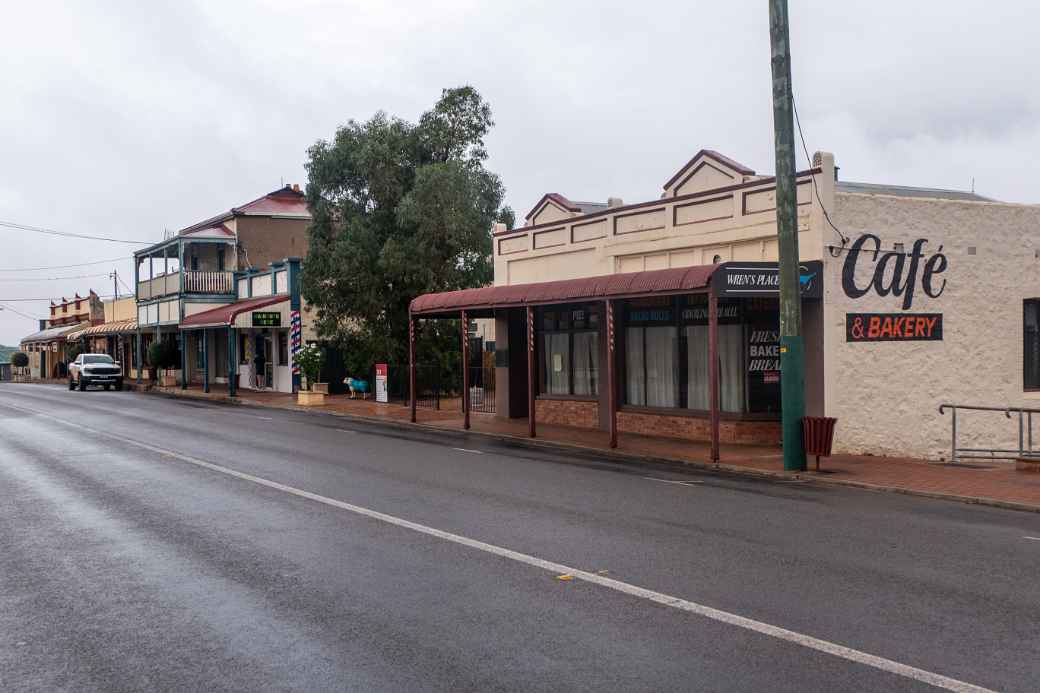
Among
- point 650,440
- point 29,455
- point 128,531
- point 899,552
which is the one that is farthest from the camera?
point 650,440

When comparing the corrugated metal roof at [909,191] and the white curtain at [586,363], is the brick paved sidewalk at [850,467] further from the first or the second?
the corrugated metal roof at [909,191]

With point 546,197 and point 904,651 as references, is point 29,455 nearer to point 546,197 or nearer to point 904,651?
point 546,197

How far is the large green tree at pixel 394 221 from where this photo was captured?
30.9 meters

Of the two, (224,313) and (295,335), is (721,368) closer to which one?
(295,335)

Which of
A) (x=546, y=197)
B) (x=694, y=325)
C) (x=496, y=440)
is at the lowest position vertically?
(x=496, y=440)

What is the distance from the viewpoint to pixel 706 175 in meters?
21.3

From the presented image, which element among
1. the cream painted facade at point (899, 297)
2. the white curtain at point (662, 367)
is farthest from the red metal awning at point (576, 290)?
the white curtain at point (662, 367)

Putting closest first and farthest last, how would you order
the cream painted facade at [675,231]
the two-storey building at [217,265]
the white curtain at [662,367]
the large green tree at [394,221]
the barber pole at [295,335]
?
the cream painted facade at [675,231] → the white curtain at [662,367] → the large green tree at [394,221] → the barber pole at [295,335] → the two-storey building at [217,265]

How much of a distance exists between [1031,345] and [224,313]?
97.8 feet

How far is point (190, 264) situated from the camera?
1950 inches

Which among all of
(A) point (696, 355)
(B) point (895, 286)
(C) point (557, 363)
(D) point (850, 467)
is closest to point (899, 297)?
(B) point (895, 286)

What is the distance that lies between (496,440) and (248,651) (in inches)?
581

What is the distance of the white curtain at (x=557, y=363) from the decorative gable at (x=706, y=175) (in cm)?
437

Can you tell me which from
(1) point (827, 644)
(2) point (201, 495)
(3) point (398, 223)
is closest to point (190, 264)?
(3) point (398, 223)
